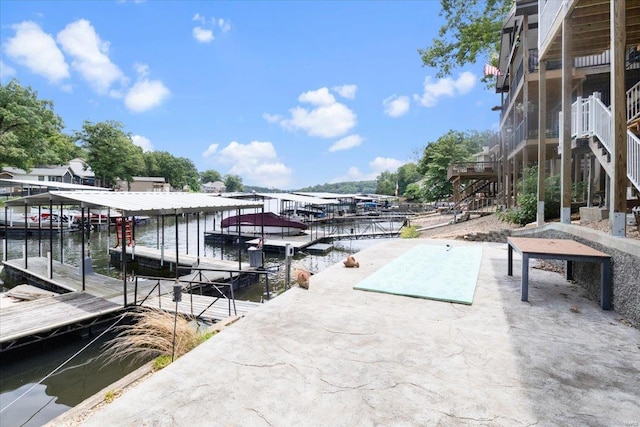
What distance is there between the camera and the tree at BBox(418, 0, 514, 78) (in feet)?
72.8

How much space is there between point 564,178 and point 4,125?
42837 mm

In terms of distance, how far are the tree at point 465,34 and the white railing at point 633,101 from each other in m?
16.1

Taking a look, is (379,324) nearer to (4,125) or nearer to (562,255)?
(562,255)

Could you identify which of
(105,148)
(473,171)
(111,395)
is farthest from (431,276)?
(105,148)

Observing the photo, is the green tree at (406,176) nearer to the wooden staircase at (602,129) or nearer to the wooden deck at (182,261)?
the wooden deck at (182,261)

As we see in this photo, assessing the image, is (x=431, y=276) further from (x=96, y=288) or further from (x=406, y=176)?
(x=406, y=176)

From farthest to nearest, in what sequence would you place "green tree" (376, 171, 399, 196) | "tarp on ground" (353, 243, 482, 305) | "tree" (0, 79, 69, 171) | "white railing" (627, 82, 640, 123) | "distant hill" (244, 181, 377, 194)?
1. "distant hill" (244, 181, 377, 194)
2. "green tree" (376, 171, 399, 196)
3. "tree" (0, 79, 69, 171)
4. "white railing" (627, 82, 640, 123)
5. "tarp on ground" (353, 243, 482, 305)

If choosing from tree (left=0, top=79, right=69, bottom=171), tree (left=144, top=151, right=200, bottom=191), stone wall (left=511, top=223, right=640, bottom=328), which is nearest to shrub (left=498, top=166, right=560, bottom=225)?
stone wall (left=511, top=223, right=640, bottom=328)

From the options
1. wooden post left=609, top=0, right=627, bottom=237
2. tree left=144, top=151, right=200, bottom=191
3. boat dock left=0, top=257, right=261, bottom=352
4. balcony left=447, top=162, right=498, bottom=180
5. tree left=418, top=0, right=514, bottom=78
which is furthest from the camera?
tree left=144, top=151, right=200, bottom=191

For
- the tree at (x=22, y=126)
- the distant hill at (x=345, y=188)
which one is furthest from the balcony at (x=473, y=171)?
the distant hill at (x=345, y=188)

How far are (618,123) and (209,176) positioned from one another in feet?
466

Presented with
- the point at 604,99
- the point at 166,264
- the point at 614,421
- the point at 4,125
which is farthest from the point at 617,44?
the point at 4,125

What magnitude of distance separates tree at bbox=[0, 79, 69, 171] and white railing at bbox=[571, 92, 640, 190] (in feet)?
128

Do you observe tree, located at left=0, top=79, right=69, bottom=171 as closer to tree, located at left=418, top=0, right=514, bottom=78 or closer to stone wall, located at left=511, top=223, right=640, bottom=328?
tree, located at left=418, top=0, right=514, bottom=78
